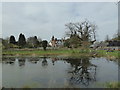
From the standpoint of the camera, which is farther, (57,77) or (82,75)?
(82,75)

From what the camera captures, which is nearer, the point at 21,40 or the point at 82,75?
the point at 82,75

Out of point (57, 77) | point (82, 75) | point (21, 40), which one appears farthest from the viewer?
point (21, 40)

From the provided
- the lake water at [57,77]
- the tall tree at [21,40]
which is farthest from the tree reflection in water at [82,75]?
the tall tree at [21,40]

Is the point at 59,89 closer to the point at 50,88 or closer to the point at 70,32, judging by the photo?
the point at 50,88

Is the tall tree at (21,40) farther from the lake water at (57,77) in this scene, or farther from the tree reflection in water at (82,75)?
the tree reflection in water at (82,75)

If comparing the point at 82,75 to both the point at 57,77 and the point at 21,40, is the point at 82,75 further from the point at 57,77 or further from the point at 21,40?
the point at 21,40

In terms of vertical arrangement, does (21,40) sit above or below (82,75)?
above

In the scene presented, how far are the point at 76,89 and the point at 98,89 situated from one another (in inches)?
41.4

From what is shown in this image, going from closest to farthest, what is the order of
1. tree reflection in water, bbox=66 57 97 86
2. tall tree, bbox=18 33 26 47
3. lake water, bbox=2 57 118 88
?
1. lake water, bbox=2 57 118 88
2. tree reflection in water, bbox=66 57 97 86
3. tall tree, bbox=18 33 26 47

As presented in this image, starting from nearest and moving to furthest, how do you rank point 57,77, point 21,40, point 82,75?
point 57,77 → point 82,75 → point 21,40

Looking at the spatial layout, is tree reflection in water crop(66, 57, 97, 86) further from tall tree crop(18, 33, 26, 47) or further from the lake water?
tall tree crop(18, 33, 26, 47)

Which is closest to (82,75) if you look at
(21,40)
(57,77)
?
(57,77)

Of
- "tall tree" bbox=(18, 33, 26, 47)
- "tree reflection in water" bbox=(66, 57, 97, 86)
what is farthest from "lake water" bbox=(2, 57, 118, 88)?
"tall tree" bbox=(18, 33, 26, 47)

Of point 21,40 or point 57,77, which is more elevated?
point 21,40
